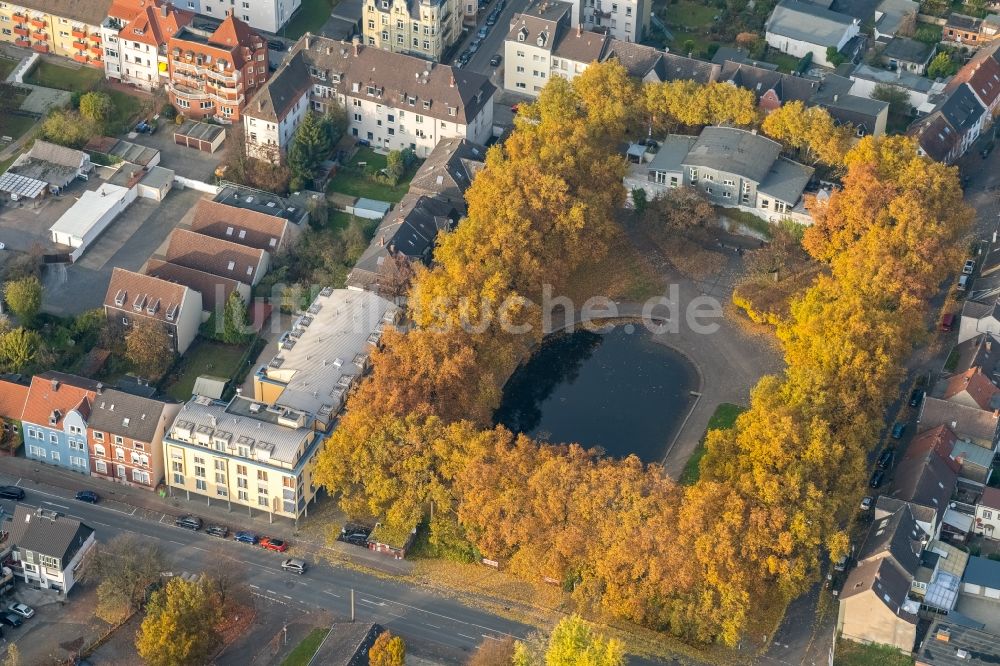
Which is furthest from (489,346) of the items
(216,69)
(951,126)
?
(951,126)

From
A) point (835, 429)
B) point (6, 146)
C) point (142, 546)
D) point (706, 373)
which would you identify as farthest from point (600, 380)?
point (6, 146)

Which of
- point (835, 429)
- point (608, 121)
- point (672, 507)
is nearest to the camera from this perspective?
point (672, 507)

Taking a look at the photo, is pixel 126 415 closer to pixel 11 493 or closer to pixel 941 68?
pixel 11 493

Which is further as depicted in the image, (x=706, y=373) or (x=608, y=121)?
(x=608, y=121)

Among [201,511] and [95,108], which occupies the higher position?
[95,108]

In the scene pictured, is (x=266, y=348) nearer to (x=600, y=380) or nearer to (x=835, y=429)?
(x=600, y=380)

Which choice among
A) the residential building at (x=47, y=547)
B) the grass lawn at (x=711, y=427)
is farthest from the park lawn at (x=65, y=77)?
the grass lawn at (x=711, y=427)

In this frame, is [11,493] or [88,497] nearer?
[11,493]
